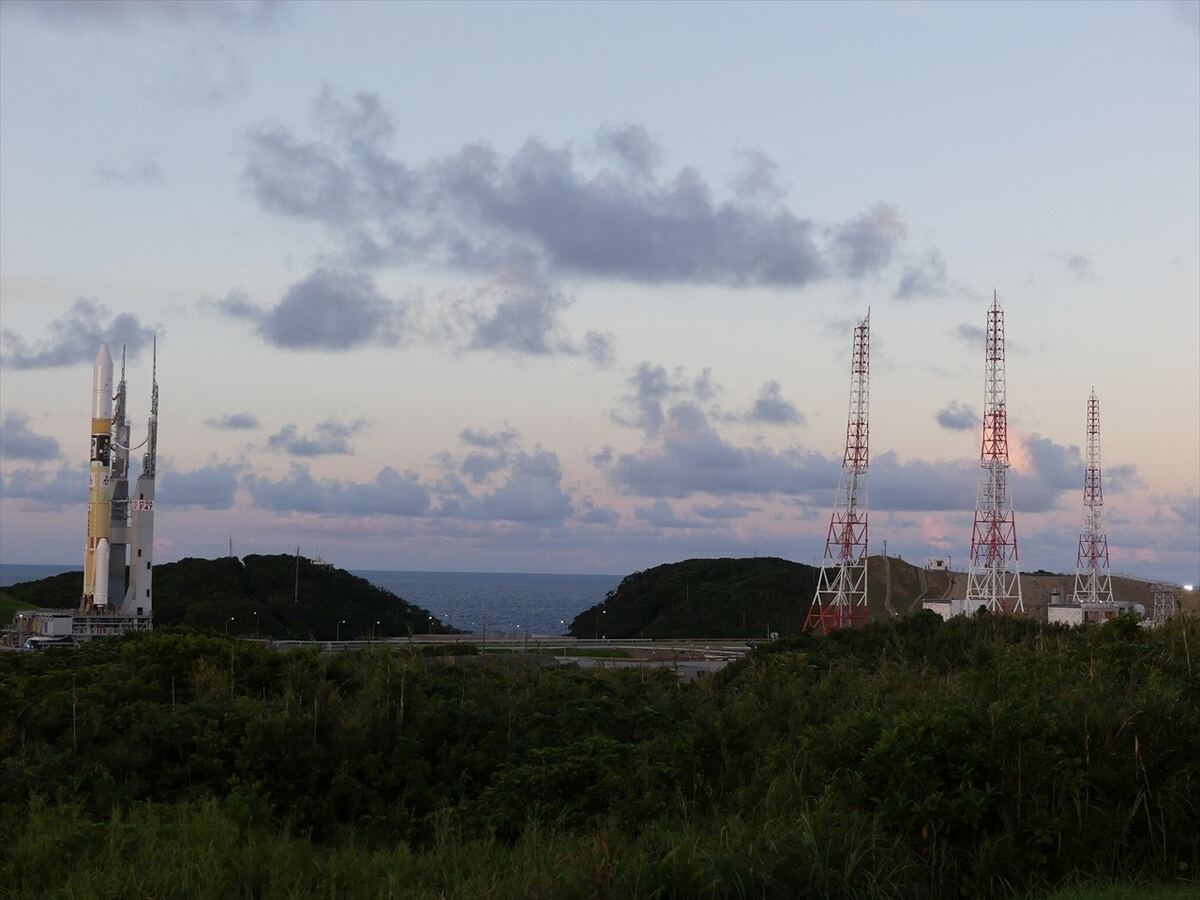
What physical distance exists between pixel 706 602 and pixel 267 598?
3776 centimetres

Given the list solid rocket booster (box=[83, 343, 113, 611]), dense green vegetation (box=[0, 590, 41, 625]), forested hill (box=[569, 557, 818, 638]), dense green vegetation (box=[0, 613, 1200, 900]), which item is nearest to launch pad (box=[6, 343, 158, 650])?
solid rocket booster (box=[83, 343, 113, 611])

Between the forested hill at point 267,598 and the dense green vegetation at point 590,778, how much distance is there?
62550 mm

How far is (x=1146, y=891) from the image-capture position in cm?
900

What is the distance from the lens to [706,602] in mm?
107188

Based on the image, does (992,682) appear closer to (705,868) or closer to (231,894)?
(705,868)

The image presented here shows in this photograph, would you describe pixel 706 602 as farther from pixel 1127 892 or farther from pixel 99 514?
pixel 1127 892

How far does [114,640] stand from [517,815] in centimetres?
1408

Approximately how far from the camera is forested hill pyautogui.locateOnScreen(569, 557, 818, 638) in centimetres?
9812

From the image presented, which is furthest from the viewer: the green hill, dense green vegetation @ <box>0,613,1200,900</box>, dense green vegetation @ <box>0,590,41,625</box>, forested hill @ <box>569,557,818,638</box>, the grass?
forested hill @ <box>569,557,818,638</box>

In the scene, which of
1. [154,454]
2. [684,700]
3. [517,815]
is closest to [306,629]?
[154,454]

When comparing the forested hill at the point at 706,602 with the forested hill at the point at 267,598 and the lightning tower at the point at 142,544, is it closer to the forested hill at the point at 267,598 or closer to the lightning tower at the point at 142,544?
the forested hill at the point at 267,598

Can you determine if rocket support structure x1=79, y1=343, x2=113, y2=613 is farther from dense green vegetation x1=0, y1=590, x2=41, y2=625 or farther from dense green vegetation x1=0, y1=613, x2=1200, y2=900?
dense green vegetation x1=0, y1=613, x2=1200, y2=900

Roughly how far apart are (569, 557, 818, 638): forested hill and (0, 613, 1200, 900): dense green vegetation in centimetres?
7294

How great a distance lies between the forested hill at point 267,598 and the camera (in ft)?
272
